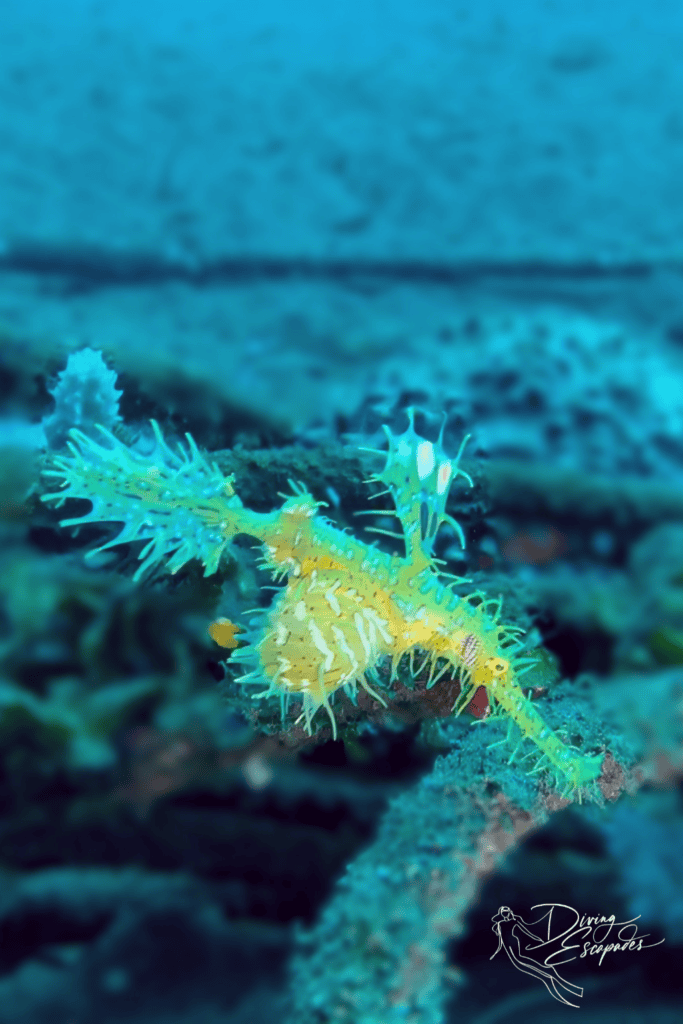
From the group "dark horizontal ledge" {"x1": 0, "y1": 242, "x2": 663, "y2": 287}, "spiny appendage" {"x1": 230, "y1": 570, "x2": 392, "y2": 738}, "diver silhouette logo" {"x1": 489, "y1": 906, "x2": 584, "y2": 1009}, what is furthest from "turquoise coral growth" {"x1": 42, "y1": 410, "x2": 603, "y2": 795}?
"dark horizontal ledge" {"x1": 0, "y1": 242, "x2": 663, "y2": 287}

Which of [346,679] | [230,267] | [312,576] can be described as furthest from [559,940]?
[230,267]

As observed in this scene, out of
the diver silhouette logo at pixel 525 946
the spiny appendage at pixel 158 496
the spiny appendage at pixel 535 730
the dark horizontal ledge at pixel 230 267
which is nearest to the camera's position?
the spiny appendage at pixel 158 496

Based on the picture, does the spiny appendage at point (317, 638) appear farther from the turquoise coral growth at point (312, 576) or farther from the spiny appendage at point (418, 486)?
the spiny appendage at point (418, 486)

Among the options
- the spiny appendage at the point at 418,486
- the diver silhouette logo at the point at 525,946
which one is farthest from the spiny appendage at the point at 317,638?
the diver silhouette logo at the point at 525,946

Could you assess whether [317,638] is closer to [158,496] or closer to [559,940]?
[158,496]

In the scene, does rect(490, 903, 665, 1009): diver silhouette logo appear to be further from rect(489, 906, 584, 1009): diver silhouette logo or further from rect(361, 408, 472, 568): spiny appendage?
rect(361, 408, 472, 568): spiny appendage
